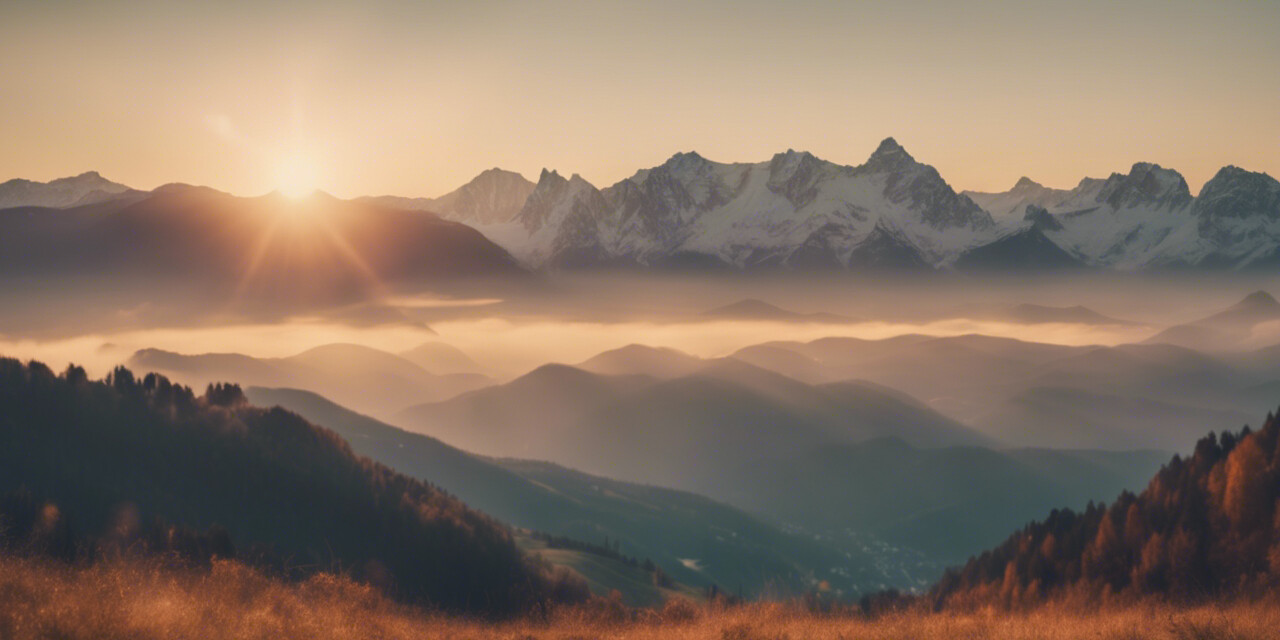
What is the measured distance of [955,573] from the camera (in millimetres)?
126125

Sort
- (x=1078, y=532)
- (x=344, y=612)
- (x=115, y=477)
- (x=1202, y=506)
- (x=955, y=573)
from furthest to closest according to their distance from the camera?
(x=115, y=477) < (x=955, y=573) < (x=1078, y=532) < (x=1202, y=506) < (x=344, y=612)

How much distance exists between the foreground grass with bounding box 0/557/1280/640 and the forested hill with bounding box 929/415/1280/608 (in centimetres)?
2380

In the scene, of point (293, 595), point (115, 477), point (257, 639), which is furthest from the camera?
point (115, 477)

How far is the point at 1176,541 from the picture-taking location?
59.0 metres

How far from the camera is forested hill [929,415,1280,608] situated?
5447 centimetres

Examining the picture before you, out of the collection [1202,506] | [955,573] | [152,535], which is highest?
[1202,506]

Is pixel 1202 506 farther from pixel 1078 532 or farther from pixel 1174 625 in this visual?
pixel 1174 625

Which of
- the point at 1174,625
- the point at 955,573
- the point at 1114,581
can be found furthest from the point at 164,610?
the point at 955,573

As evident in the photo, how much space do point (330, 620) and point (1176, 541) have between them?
56.3m

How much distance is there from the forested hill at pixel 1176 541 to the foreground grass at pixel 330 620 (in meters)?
23.8

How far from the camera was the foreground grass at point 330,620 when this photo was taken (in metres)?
18.5

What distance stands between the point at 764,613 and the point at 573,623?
5418mm

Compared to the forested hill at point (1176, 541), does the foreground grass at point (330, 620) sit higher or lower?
higher

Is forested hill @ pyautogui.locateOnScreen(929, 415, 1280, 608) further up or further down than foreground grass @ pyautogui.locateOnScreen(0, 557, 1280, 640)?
further down
